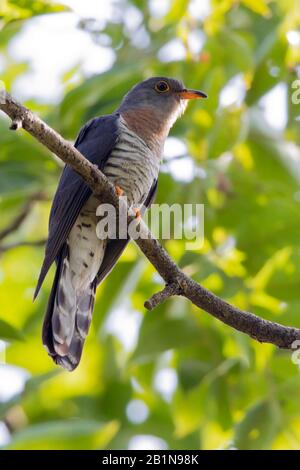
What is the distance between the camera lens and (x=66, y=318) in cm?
393

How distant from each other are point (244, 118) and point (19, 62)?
7.29ft

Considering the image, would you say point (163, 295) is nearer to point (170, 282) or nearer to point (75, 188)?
point (170, 282)

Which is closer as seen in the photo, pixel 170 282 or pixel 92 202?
pixel 170 282

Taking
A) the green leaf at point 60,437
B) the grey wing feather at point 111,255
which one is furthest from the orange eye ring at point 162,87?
the green leaf at point 60,437

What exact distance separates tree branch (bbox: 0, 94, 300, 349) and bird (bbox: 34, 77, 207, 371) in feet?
1.38

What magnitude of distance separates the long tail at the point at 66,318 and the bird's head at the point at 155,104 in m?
0.86

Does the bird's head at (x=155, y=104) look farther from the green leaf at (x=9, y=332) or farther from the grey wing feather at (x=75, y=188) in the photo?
the green leaf at (x=9, y=332)

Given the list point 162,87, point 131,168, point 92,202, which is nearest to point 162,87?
point 162,87

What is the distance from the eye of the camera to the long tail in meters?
3.77

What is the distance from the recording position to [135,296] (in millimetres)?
4750

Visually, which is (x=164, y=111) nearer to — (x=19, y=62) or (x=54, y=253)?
(x=54, y=253)

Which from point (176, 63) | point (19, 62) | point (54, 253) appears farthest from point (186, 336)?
point (19, 62)

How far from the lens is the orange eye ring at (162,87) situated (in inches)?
187

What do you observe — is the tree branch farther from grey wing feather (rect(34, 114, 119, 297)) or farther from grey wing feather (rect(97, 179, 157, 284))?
grey wing feather (rect(97, 179, 157, 284))
